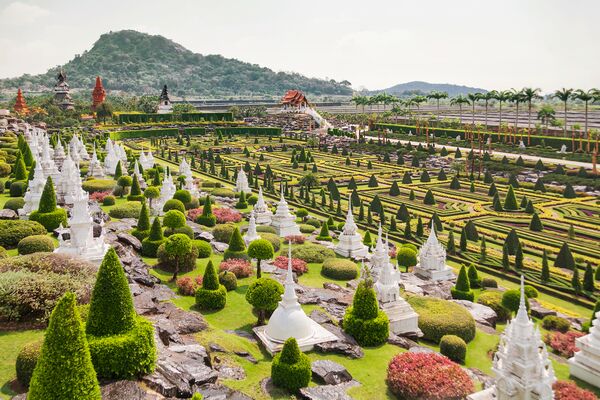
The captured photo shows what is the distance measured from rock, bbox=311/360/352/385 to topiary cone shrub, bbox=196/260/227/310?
7.42 metres

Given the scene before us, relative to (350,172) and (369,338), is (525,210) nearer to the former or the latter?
(350,172)

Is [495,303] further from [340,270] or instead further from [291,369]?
[291,369]

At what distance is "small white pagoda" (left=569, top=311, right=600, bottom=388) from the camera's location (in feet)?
70.5

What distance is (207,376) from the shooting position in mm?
16906

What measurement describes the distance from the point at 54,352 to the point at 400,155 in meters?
74.0

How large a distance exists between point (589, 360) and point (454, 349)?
5.34 metres

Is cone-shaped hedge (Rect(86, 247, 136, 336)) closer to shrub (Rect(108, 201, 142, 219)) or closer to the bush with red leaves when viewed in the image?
the bush with red leaves

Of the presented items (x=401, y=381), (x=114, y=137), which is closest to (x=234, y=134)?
(x=114, y=137)

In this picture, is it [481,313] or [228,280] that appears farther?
[228,280]

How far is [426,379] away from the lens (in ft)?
61.3

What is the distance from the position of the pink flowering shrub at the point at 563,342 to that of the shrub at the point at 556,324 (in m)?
0.54

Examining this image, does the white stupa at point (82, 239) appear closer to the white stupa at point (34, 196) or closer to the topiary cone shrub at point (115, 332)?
the white stupa at point (34, 196)

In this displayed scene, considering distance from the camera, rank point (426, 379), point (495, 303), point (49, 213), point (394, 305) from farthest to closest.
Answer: point (49, 213) → point (495, 303) → point (394, 305) → point (426, 379)

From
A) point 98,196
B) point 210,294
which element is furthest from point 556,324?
point 98,196
